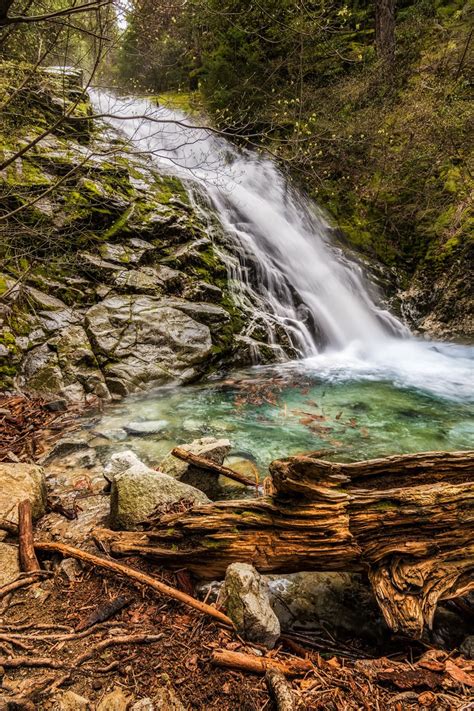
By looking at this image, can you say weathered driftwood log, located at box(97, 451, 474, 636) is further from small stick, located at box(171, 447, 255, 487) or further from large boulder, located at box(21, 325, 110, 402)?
large boulder, located at box(21, 325, 110, 402)

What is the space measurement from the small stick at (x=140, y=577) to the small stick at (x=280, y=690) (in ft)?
1.04

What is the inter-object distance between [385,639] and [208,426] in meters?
3.48

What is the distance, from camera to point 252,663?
1.68m

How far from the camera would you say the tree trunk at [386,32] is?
1186cm

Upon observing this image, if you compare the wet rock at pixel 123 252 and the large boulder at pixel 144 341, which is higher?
the wet rock at pixel 123 252

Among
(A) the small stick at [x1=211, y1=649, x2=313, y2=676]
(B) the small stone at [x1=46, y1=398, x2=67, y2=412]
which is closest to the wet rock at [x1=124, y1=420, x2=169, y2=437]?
(B) the small stone at [x1=46, y1=398, x2=67, y2=412]

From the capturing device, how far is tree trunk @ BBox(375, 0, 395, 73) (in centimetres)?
1186

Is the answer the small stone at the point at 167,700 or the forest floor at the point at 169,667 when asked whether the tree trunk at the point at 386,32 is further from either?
the small stone at the point at 167,700

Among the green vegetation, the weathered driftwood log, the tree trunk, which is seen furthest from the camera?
the tree trunk

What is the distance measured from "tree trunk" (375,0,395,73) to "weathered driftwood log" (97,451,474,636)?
14.2 m

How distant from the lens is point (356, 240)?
39.6 ft

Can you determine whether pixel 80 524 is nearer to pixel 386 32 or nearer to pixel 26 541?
pixel 26 541

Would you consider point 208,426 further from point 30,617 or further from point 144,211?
point 144,211

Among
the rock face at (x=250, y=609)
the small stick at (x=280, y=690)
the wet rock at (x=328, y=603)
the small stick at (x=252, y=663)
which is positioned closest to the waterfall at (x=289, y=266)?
the wet rock at (x=328, y=603)
